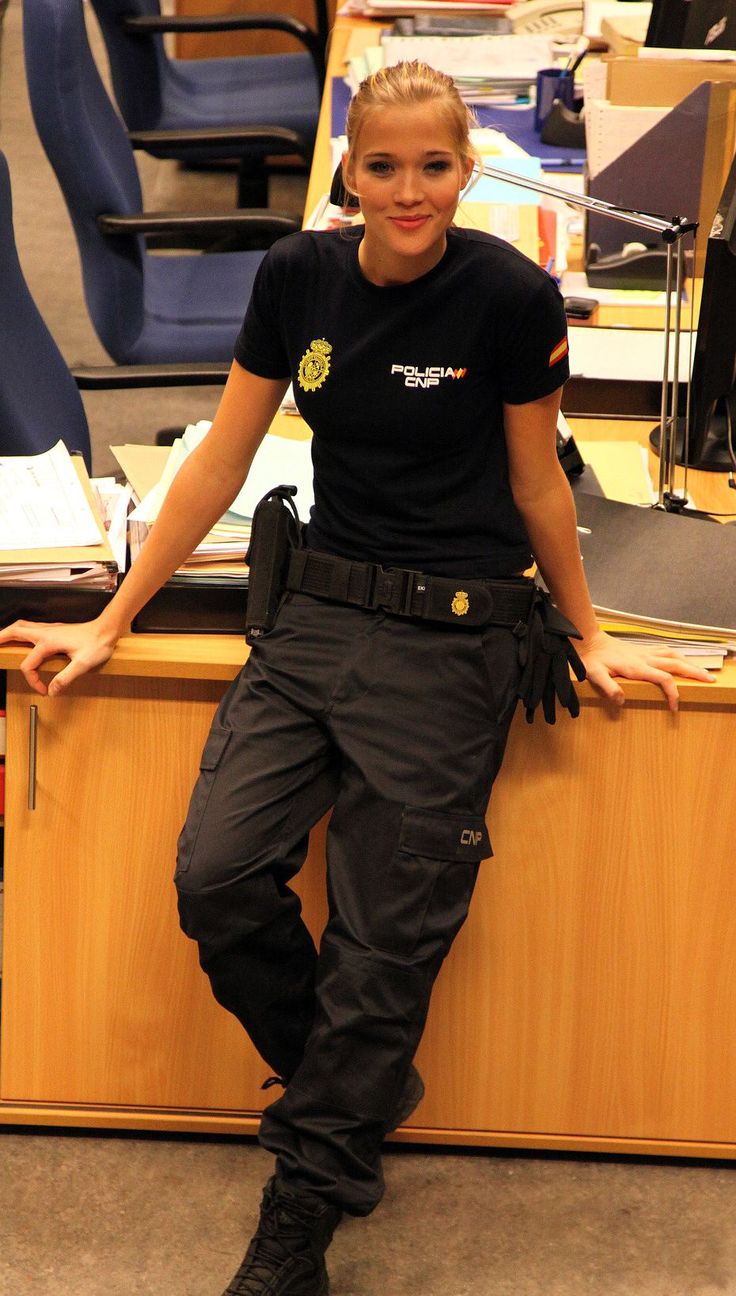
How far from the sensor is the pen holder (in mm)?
3293

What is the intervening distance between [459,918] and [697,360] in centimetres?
90

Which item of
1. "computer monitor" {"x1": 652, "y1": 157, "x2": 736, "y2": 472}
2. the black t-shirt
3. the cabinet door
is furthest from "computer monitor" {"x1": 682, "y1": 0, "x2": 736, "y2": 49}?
the cabinet door

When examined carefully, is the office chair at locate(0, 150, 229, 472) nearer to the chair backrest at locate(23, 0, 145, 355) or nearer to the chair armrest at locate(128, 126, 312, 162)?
the chair backrest at locate(23, 0, 145, 355)

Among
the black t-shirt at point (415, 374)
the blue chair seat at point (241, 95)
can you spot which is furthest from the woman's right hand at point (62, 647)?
the blue chair seat at point (241, 95)

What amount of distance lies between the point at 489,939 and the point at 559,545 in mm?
503

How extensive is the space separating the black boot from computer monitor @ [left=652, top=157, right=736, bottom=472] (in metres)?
1.13

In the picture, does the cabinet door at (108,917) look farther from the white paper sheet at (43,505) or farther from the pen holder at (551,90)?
the pen holder at (551,90)

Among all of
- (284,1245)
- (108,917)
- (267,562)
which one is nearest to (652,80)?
(267,562)

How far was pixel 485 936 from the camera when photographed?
188 cm

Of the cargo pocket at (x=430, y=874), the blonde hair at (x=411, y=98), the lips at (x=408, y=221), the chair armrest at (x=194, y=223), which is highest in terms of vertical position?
the blonde hair at (x=411, y=98)

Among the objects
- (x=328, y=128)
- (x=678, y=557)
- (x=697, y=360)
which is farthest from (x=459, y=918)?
(x=328, y=128)

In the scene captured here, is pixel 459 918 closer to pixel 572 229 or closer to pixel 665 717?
pixel 665 717

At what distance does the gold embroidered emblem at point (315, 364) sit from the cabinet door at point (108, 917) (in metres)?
0.38

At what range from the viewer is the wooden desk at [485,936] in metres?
1.81
